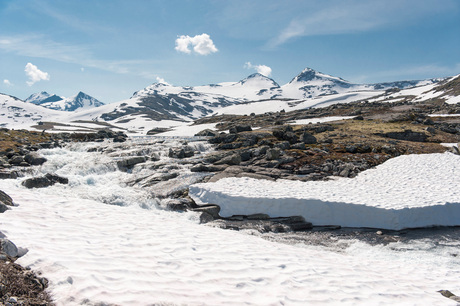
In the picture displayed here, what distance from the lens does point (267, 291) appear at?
6.93m

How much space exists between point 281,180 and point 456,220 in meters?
12.0

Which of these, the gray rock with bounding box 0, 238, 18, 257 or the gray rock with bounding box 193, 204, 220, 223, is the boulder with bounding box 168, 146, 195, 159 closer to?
the gray rock with bounding box 193, 204, 220, 223

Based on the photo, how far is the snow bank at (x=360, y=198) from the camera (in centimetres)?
1552

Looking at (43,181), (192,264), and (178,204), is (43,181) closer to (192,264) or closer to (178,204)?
(178,204)

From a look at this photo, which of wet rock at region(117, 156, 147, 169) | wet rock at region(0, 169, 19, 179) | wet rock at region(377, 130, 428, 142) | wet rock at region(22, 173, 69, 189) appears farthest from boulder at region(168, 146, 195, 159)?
wet rock at region(377, 130, 428, 142)

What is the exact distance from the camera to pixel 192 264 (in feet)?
26.7

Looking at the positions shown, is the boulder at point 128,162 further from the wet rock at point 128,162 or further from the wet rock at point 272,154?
the wet rock at point 272,154

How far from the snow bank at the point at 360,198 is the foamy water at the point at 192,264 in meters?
2.65

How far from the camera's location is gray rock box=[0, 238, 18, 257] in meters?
7.01

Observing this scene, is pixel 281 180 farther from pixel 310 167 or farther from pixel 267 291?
pixel 267 291

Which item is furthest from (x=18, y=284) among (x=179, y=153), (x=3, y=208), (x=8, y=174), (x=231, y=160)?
(x=179, y=153)

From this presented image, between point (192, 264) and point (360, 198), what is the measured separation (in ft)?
45.8

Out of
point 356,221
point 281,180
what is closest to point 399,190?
point 356,221

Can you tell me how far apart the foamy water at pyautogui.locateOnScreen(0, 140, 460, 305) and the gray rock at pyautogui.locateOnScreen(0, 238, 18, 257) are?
44cm
